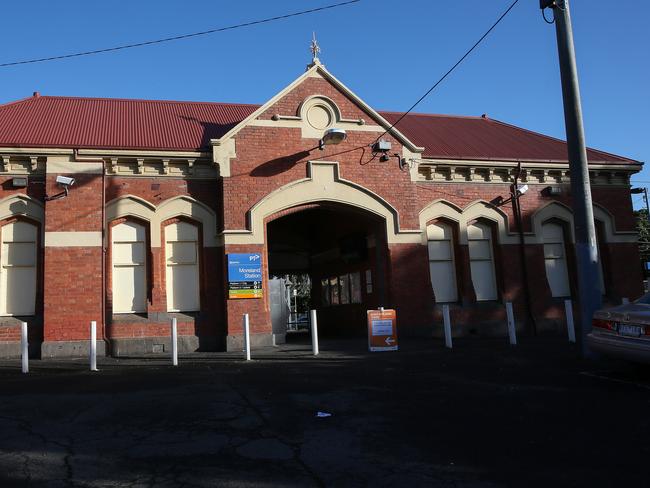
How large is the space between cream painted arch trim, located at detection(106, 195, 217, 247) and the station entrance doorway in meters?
2.15

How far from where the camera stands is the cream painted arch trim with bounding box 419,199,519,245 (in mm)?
18203

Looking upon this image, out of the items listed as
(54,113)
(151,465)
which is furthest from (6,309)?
(151,465)

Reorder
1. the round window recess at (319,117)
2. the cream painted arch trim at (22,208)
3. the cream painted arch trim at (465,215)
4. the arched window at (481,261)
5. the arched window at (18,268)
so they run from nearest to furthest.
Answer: the arched window at (18,268)
the cream painted arch trim at (22,208)
the round window recess at (319,117)
the cream painted arch trim at (465,215)
the arched window at (481,261)

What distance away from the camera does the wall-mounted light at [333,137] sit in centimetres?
1581

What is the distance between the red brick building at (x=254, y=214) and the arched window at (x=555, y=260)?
0.05m

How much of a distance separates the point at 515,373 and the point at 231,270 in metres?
8.33

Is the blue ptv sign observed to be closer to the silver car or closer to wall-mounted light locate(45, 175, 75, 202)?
wall-mounted light locate(45, 175, 75, 202)

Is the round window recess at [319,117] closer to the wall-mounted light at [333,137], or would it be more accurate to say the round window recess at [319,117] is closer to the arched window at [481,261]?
the wall-mounted light at [333,137]

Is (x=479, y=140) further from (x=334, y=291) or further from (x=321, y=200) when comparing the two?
(x=334, y=291)

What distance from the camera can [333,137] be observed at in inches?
627

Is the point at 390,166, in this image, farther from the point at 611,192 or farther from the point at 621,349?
the point at 621,349

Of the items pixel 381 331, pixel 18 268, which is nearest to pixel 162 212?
pixel 18 268

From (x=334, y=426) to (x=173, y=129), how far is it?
1375cm

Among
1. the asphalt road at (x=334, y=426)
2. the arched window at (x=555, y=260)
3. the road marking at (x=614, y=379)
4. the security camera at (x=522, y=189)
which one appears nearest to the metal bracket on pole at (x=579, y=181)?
the asphalt road at (x=334, y=426)
